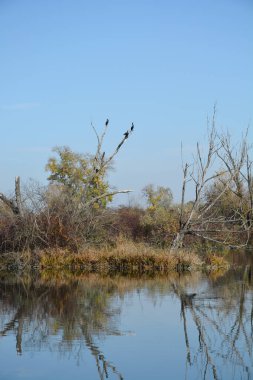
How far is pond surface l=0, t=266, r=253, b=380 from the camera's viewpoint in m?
9.41

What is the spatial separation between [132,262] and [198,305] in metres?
9.16

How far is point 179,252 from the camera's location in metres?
24.8

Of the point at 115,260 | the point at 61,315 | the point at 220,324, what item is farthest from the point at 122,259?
the point at 220,324

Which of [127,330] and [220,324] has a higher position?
[220,324]

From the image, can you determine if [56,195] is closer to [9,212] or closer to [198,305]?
[9,212]

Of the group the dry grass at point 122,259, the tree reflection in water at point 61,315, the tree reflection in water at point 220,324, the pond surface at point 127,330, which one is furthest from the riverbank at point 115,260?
the tree reflection in water at point 220,324

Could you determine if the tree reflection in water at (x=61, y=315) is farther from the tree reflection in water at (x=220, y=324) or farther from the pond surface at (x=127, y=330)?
the tree reflection in water at (x=220, y=324)

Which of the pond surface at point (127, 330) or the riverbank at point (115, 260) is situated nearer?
the pond surface at point (127, 330)

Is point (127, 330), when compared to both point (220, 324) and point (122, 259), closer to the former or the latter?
point (220, 324)

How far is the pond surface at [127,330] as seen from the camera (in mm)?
9406

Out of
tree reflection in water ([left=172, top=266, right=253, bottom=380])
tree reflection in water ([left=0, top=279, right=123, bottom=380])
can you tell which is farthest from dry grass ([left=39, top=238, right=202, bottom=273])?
tree reflection in water ([left=172, top=266, right=253, bottom=380])

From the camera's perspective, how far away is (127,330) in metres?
12.3

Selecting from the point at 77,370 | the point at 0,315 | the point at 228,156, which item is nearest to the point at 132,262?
the point at 0,315

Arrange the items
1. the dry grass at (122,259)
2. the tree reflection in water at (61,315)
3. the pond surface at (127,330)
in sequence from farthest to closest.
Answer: the dry grass at (122,259), the tree reflection in water at (61,315), the pond surface at (127,330)
